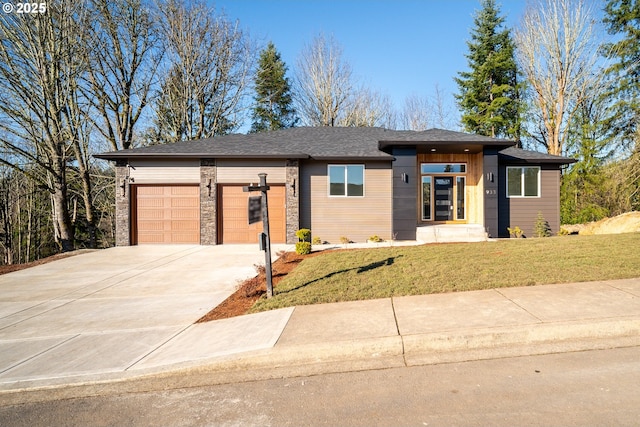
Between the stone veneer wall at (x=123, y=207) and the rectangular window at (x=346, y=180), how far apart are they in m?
7.84

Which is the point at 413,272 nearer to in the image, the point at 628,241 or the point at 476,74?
the point at 628,241

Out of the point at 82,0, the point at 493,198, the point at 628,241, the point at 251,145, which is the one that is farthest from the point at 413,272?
the point at 82,0

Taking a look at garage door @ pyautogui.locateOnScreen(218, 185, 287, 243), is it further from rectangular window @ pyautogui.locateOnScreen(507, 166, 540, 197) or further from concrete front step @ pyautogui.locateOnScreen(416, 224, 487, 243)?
rectangular window @ pyautogui.locateOnScreen(507, 166, 540, 197)

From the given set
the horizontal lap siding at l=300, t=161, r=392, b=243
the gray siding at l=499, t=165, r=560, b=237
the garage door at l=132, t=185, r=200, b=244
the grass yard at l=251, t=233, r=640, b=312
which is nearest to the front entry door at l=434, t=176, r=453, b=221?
the gray siding at l=499, t=165, r=560, b=237

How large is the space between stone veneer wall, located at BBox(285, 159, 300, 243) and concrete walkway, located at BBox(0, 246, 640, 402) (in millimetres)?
6821

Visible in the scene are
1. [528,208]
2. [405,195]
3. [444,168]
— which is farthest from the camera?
[444,168]

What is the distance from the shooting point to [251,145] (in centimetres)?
1330

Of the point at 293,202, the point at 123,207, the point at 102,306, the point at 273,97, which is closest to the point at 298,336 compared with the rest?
the point at 102,306

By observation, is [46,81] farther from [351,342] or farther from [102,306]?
[351,342]

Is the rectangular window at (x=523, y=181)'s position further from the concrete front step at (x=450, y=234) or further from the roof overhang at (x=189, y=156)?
the roof overhang at (x=189, y=156)

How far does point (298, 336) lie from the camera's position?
3.74 m

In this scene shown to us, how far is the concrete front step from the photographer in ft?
38.4

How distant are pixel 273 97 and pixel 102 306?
24.9m

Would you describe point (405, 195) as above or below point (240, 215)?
above
